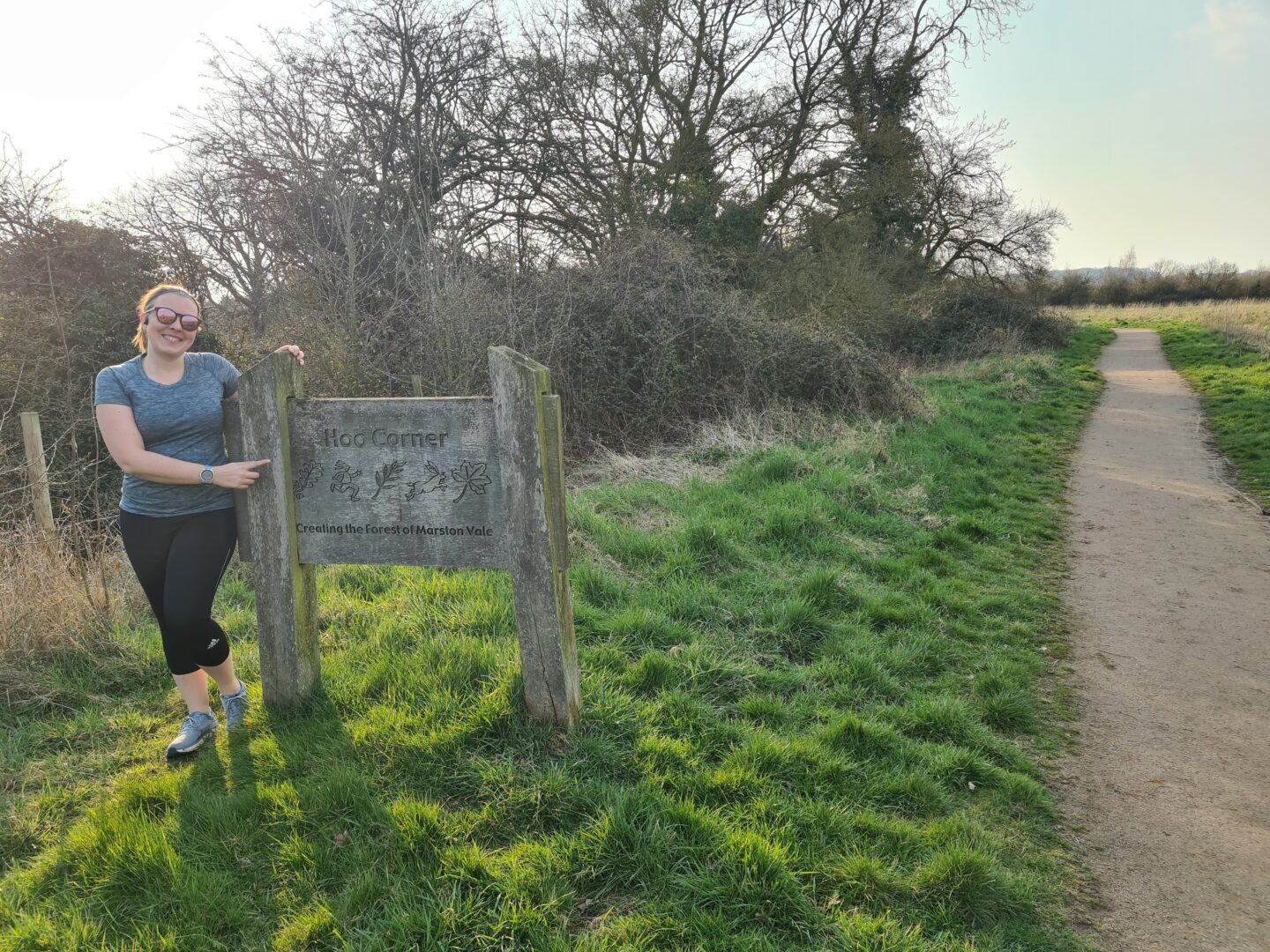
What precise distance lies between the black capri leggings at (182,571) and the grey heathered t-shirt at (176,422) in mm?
61

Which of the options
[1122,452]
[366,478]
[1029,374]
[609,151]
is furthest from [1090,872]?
[1029,374]

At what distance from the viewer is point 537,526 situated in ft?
10.0

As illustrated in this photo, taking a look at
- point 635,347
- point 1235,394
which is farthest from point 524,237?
point 1235,394

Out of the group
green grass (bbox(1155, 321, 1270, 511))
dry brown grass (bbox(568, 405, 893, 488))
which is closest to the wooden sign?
dry brown grass (bbox(568, 405, 893, 488))

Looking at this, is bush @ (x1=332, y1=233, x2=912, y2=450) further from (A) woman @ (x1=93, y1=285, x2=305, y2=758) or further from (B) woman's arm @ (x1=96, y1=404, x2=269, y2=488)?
(B) woman's arm @ (x1=96, y1=404, x2=269, y2=488)

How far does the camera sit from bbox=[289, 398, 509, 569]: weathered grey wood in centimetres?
Answer: 314

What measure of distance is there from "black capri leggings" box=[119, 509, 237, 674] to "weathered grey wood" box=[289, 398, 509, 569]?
0.38 meters

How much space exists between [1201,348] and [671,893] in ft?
88.2

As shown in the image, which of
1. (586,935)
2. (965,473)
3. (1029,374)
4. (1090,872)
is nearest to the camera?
(586,935)

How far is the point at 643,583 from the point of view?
16.3 ft

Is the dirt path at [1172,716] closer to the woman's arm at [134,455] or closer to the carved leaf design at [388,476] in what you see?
the carved leaf design at [388,476]

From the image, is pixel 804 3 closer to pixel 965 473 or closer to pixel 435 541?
pixel 965 473

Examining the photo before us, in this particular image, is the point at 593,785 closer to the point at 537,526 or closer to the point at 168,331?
the point at 537,526

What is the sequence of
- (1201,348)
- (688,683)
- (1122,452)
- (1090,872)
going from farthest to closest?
1. (1201,348)
2. (1122,452)
3. (688,683)
4. (1090,872)
